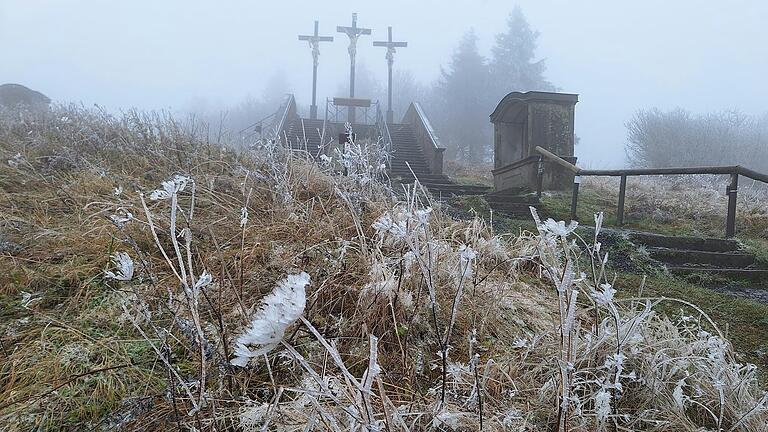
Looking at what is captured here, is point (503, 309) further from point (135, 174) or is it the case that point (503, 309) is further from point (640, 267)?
point (135, 174)

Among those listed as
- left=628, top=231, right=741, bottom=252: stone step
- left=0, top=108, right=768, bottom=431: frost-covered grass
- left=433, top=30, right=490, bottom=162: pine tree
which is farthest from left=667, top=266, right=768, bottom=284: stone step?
left=433, top=30, right=490, bottom=162: pine tree

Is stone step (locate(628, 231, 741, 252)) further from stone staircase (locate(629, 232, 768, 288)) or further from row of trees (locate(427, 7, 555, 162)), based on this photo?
row of trees (locate(427, 7, 555, 162))

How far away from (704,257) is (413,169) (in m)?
9.06

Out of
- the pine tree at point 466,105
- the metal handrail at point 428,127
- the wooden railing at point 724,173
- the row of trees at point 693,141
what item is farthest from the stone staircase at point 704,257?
the pine tree at point 466,105

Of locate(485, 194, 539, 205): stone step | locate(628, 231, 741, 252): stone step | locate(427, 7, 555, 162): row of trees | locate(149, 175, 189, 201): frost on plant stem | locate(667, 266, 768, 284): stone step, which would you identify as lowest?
locate(667, 266, 768, 284): stone step

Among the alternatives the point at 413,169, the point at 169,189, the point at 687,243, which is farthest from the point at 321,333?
the point at 413,169

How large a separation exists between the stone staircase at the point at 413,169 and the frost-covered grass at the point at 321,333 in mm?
3976

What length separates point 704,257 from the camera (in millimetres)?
4797

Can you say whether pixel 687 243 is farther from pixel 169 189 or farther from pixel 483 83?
pixel 483 83

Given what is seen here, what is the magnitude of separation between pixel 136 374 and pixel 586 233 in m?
4.68

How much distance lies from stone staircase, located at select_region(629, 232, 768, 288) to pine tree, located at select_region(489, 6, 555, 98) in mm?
31937

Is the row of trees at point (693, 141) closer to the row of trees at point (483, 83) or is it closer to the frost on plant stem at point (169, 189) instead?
the row of trees at point (483, 83)

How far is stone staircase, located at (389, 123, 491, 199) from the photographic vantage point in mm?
9903

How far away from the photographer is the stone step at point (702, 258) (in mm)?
4676
